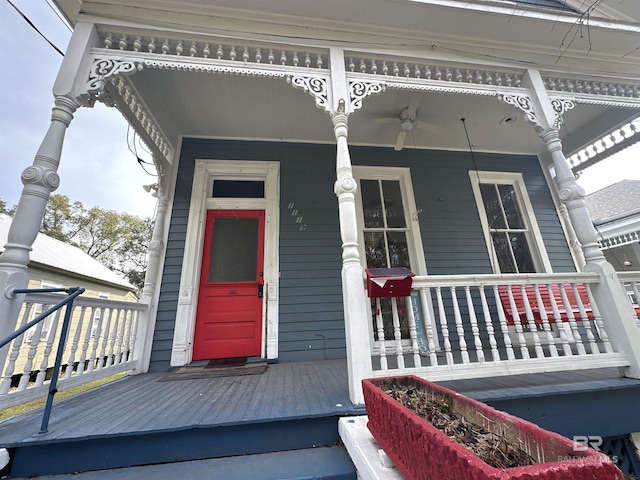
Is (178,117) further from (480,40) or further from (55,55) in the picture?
(480,40)

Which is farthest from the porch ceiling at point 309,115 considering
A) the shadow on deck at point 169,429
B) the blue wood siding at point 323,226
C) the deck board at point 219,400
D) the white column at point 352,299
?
the shadow on deck at point 169,429

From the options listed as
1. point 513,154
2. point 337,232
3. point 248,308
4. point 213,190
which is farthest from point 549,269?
point 213,190

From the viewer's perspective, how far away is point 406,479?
0.84m

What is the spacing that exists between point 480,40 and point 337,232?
104 inches

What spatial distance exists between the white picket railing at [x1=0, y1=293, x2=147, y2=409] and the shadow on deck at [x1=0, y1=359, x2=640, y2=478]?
0.53 ft

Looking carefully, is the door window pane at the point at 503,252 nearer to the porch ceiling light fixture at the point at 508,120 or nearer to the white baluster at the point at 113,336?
the porch ceiling light fixture at the point at 508,120

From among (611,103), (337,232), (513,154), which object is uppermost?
(513,154)

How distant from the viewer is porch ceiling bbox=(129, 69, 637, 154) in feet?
10.1

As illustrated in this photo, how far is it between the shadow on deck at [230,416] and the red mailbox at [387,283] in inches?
29.0

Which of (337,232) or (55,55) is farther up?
(55,55)

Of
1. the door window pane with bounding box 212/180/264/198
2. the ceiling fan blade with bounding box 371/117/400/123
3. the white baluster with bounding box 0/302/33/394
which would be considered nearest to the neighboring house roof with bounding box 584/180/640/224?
the ceiling fan blade with bounding box 371/117/400/123

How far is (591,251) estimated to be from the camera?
2244 mm

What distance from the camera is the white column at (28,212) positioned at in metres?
1.60

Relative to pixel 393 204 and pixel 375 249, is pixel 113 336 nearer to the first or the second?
pixel 375 249
